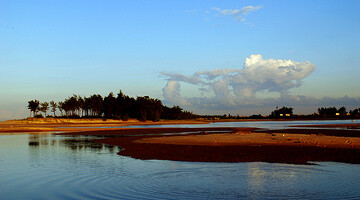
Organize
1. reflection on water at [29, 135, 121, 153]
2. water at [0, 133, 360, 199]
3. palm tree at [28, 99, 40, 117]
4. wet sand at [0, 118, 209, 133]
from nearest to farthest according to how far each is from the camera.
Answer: water at [0, 133, 360, 199]
reflection on water at [29, 135, 121, 153]
wet sand at [0, 118, 209, 133]
palm tree at [28, 99, 40, 117]

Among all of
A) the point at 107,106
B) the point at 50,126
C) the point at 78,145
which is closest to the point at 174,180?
the point at 78,145

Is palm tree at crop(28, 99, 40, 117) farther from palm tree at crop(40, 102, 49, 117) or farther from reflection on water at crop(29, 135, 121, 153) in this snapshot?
reflection on water at crop(29, 135, 121, 153)

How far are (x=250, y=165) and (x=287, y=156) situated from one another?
18.2ft

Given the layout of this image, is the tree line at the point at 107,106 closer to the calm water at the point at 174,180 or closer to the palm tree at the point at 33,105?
the palm tree at the point at 33,105

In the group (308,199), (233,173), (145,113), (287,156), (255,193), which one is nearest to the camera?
(308,199)

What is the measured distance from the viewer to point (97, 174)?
17.5 metres

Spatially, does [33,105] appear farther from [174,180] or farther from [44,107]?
[174,180]

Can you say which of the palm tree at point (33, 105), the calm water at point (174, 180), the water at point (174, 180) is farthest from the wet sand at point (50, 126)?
the water at point (174, 180)

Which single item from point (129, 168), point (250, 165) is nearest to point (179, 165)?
point (129, 168)

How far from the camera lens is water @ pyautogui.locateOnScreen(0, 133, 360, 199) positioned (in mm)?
12883

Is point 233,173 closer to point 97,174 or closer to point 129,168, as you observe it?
point 129,168

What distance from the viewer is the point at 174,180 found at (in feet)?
51.5

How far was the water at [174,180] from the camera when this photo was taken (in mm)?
12883

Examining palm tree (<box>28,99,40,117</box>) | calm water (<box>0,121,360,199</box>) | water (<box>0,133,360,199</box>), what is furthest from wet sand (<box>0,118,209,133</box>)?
water (<box>0,133,360,199</box>)
